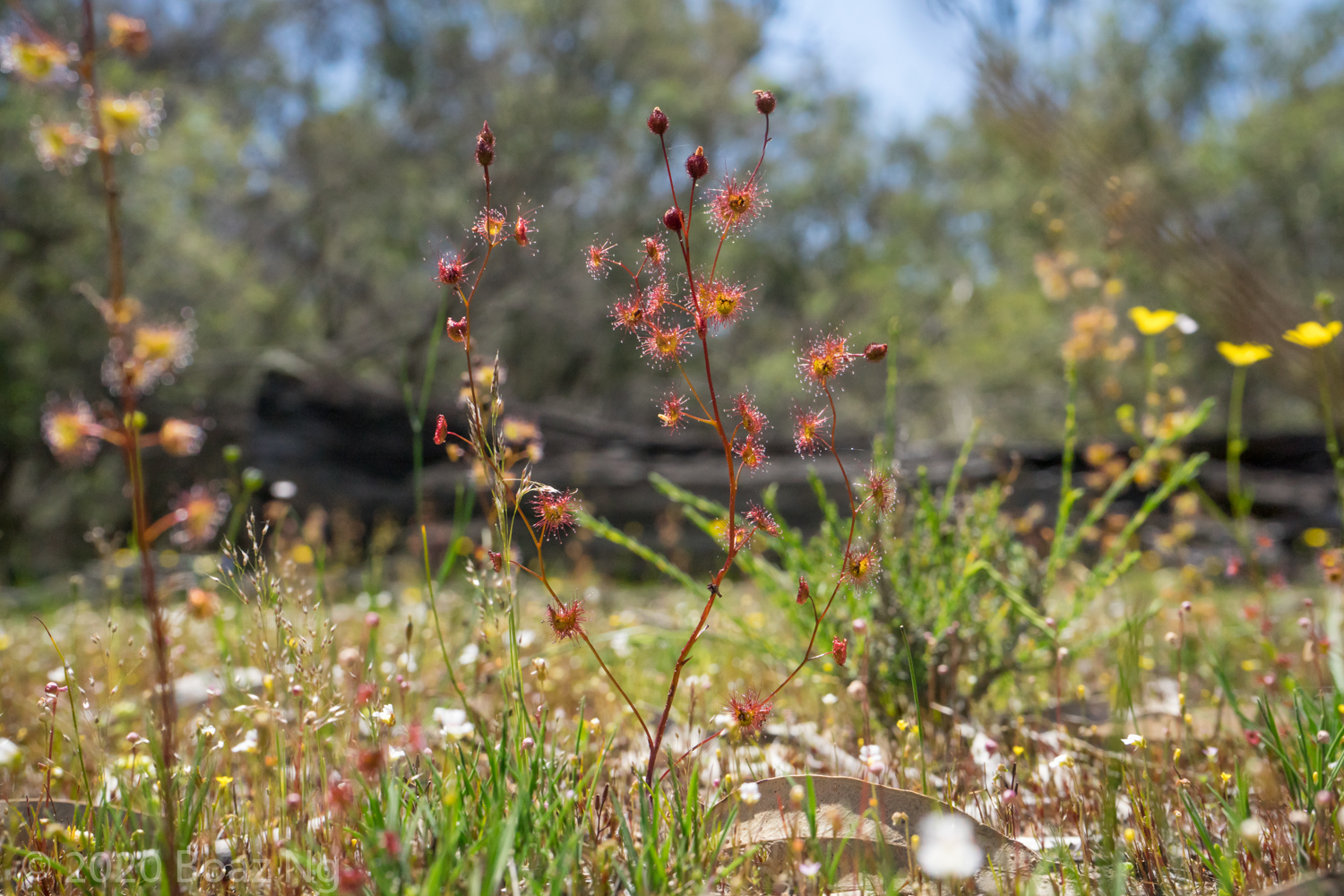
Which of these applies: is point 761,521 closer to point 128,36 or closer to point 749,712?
point 749,712

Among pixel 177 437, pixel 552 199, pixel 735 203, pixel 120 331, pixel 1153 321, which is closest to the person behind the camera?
pixel 120 331

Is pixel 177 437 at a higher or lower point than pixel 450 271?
lower

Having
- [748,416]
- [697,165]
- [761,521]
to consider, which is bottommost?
[761,521]

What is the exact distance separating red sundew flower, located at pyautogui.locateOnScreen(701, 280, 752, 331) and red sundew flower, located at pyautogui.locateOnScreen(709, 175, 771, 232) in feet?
0.26

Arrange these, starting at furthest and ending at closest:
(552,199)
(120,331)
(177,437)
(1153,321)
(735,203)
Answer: (552,199)
(1153,321)
(735,203)
(177,437)
(120,331)

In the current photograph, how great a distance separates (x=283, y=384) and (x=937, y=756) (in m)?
5.30

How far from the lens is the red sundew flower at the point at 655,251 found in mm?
1057

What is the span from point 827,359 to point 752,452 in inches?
6.3

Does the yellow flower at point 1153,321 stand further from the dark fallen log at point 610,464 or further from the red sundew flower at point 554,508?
the dark fallen log at point 610,464

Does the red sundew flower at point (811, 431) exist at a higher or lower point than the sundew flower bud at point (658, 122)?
lower

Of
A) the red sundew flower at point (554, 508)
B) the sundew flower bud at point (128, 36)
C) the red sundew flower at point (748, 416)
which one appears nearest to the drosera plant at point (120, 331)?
the sundew flower bud at point (128, 36)

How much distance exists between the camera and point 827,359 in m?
1.07

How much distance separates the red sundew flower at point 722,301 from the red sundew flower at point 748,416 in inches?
4.1

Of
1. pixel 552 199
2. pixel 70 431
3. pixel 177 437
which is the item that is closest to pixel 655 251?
pixel 177 437
